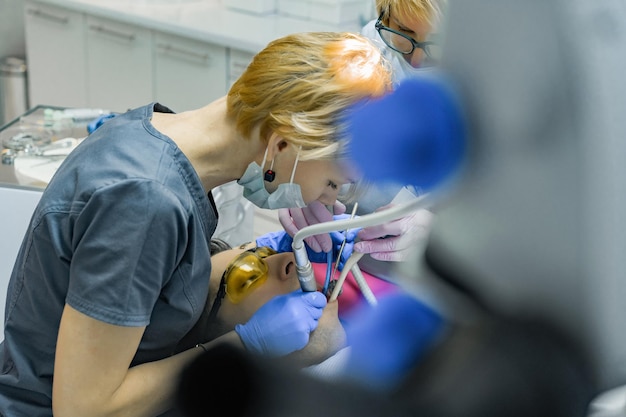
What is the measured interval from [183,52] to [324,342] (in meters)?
2.22

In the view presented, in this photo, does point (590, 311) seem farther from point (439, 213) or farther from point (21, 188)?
point (21, 188)

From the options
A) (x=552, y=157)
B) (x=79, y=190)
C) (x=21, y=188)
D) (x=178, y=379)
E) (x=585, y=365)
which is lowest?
(x=21, y=188)

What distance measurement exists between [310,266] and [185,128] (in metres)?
0.27

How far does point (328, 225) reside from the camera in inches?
28.9

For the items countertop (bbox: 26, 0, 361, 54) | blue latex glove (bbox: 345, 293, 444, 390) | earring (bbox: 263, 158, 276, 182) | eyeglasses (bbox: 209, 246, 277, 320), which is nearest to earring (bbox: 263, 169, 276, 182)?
earring (bbox: 263, 158, 276, 182)

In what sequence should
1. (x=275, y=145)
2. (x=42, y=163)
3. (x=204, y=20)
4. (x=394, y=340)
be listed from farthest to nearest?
(x=204, y=20) → (x=42, y=163) → (x=275, y=145) → (x=394, y=340)

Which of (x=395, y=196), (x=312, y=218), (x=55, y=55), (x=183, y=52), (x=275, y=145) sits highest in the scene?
(x=395, y=196)

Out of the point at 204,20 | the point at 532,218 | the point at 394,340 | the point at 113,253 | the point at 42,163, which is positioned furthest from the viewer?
the point at 204,20

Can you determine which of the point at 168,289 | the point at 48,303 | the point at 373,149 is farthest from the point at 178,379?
the point at 373,149

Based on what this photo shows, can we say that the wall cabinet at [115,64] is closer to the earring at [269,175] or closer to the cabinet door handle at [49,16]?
the cabinet door handle at [49,16]

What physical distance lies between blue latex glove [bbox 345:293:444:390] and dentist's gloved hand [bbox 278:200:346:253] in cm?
48

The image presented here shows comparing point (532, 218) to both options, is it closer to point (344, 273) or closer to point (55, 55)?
point (344, 273)

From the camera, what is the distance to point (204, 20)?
2.75 meters

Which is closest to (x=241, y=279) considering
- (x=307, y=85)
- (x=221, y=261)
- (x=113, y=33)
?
(x=221, y=261)
